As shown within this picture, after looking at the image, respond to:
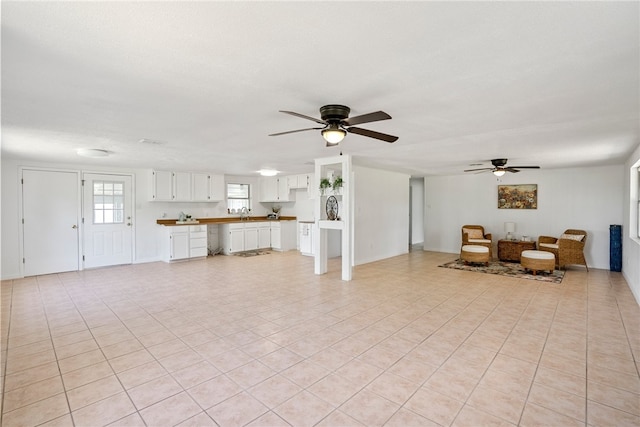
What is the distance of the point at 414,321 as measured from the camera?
3.72 m

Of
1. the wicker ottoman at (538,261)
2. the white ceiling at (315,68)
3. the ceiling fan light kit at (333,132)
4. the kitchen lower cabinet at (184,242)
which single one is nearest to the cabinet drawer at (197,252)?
the kitchen lower cabinet at (184,242)

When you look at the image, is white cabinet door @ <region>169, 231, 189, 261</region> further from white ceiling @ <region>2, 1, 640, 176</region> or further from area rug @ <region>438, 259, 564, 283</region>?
area rug @ <region>438, 259, 564, 283</region>

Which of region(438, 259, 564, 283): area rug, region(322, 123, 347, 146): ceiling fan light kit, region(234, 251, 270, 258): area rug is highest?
region(322, 123, 347, 146): ceiling fan light kit

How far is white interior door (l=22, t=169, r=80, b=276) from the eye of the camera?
6.15m

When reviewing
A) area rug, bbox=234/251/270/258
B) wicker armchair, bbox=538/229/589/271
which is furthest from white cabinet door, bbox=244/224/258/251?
wicker armchair, bbox=538/229/589/271

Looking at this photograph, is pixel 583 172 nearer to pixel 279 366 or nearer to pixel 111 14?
pixel 279 366

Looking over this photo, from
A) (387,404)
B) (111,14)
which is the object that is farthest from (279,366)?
(111,14)

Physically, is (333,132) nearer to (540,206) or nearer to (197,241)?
(197,241)

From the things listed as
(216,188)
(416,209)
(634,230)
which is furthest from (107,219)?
(634,230)

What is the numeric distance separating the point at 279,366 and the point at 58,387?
5.48 feet

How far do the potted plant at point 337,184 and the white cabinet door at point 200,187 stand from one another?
421 centimetres

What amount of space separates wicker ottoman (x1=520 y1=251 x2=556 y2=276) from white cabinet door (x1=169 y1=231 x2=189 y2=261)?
7480 mm

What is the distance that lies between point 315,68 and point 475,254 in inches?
244

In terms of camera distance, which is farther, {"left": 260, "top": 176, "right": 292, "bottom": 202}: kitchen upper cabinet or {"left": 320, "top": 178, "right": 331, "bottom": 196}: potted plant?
{"left": 260, "top": 176, "right": 292, "bottom": 202}: kitchen upper cabinet
